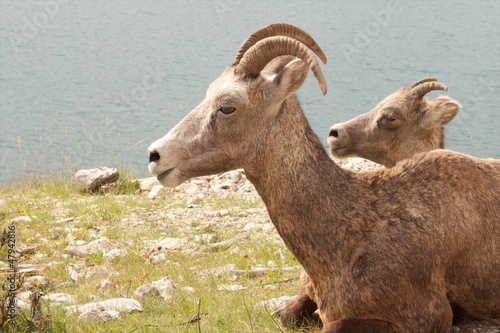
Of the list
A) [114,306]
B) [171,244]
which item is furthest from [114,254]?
[114,306]

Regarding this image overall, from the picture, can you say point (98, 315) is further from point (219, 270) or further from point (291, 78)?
point (291, 78)

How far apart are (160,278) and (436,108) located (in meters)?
3.04

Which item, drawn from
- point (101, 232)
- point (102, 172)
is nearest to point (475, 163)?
point (101, 232)

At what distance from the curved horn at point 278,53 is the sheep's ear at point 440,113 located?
Answer: 3189mm

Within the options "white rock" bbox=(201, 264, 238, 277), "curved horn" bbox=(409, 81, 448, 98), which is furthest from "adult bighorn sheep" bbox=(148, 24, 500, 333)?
"curved horn" bbox=(409, 81, 448, 98)

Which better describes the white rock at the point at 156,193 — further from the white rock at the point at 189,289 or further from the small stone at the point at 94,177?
the white rock at the point at 189,289

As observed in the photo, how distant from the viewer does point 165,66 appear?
27.9 m

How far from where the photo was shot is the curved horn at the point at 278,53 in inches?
237

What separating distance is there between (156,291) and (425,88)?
3.34 metres

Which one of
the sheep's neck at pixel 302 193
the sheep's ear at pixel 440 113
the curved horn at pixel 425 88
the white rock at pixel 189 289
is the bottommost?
the white rock at pixel 189 289

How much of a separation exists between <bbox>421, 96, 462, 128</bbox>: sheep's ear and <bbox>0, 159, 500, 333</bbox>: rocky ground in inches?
75.2

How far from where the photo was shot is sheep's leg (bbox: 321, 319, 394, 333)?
5930mm

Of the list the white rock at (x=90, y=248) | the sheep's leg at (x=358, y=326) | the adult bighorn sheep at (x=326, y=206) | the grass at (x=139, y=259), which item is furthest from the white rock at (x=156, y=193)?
the sheep's leg at (x=358, y=326)

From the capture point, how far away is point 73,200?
42.0 feet
